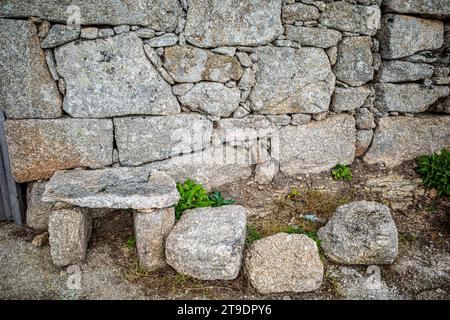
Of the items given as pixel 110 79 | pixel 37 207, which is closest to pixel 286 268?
pixel 110 79

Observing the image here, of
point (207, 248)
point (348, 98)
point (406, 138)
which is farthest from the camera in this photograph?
point (406, 138)

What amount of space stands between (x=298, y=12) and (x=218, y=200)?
2547 mm

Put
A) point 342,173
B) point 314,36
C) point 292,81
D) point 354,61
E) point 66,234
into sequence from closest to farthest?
1. point 66,234
2. point 314,36
3. point 292,81
4. point 354,61
5. point 342,173

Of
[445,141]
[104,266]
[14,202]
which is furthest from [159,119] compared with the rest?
[445,141]

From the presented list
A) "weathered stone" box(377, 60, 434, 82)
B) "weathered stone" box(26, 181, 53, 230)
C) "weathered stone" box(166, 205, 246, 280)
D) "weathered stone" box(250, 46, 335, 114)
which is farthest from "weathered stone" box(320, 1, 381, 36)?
"weathered stone" box(26, 181, 53, 230)

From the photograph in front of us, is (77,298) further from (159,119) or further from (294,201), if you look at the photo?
(294,201)

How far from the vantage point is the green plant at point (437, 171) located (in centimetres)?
442

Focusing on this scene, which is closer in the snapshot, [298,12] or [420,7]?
[298,12]

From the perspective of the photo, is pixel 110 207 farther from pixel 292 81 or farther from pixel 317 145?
pixel 317 145

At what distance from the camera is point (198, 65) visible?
3.77 meters

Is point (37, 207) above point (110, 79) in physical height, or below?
below

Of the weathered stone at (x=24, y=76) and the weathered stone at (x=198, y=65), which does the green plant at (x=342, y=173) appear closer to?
the weathered stone at (x=198, y=65)

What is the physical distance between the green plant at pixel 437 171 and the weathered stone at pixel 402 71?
118cm

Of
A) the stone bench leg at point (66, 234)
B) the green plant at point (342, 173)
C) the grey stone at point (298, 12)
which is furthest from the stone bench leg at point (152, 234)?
the grey stone at point (298, 12)
